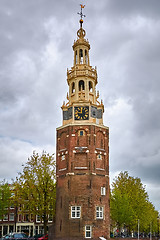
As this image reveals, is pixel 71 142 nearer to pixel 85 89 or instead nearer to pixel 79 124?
pixel 79 124

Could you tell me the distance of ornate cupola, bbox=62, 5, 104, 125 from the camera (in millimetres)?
48616

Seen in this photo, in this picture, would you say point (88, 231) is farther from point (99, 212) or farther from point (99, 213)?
point (99, 212)

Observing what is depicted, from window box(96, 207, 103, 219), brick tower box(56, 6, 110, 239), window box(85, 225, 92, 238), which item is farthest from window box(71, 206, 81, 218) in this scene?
window box(96, 207, 103, 219)

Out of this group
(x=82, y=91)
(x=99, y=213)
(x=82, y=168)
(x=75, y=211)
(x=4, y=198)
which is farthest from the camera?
(x=4, y=198)

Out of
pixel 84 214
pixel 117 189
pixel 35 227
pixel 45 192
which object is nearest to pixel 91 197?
pixel 84 214

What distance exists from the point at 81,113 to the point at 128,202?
60.7 feet

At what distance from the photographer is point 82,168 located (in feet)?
147

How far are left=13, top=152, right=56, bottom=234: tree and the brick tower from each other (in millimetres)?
2220

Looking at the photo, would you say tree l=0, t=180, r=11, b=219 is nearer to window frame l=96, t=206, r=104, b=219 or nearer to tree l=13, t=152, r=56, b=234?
tree l=13, t=152, r=56, b=234

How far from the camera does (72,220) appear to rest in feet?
140

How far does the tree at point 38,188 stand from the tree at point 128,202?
39.6ft

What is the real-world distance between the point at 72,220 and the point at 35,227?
3234 centimetres

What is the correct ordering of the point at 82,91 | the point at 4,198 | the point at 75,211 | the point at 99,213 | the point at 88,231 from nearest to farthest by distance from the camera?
the point at 88,231, the point at 75,211, the point at 99,213, the point at 82,91, the point at 4,198

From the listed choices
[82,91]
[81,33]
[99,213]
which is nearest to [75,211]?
[99,213]
